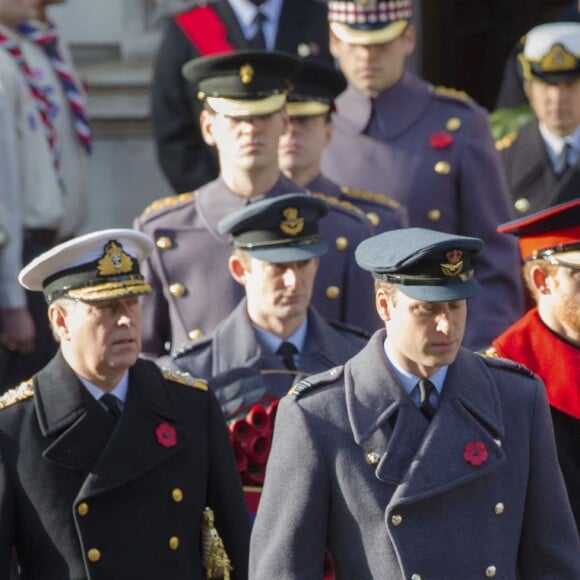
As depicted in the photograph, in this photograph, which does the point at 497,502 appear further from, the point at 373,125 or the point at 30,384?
the point at 373,125

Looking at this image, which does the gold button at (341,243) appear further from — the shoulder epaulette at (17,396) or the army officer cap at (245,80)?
the shoulder epaulette at (17,396)

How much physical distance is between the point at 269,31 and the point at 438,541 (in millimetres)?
4618

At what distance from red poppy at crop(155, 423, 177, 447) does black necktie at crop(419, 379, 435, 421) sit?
0.84 meters

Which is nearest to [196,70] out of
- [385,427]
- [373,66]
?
[373,66]

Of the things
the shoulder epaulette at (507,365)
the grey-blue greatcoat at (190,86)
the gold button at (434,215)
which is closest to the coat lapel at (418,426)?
the shoulder epaulette at (507,365)

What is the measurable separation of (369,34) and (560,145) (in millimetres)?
1208

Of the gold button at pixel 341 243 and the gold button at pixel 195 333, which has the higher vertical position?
the gold button at pixel 341 243

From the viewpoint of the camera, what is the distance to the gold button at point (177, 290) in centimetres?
838

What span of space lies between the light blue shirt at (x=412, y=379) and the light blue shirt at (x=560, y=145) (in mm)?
3744

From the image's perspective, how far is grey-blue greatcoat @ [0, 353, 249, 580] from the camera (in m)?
6.77

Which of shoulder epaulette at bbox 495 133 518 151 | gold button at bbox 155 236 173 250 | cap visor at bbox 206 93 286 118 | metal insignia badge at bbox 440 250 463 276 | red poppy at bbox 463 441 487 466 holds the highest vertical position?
metal insignia badge at bbox 440 250 463 276

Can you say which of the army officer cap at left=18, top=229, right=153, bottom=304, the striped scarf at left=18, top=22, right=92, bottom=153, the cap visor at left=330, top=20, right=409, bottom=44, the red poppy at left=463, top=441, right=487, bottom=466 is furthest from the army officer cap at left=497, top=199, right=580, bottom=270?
the striped scarf at left=18, top=22, right=92, bottom=153

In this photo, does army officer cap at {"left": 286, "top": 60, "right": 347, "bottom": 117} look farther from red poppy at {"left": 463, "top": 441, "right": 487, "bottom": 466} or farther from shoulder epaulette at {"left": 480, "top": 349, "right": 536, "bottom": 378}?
red poppy at {"left": 463, "top": 441, "right": 487, "bottom": 466}

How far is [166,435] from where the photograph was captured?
22.7ft
